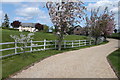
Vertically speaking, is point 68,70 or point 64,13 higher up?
point 64,13

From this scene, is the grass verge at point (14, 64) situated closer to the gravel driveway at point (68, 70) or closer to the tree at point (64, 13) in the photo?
the gravel driveway at point (68, 70)

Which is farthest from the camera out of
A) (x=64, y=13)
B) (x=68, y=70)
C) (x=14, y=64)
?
(x=64, y=13)

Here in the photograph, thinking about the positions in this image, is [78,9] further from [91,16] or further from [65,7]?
[91,16]

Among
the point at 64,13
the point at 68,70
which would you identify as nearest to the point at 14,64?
the point at 68,70

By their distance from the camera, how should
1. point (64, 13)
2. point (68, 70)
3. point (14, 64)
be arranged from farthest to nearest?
1. point (64, 13)
2. point (14, 64)
3. point (68, 70)

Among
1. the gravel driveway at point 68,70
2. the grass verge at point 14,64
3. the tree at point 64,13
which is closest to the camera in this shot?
the gravel driveway at point 68,70

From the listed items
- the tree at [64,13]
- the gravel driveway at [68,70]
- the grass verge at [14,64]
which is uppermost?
the tree at [64,13]

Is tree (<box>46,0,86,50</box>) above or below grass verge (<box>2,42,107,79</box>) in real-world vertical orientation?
above

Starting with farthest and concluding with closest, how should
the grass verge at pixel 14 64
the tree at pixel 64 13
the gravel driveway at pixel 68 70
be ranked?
the tree at pixel 64 13, the grass verge at pixel 14 64, the gravel driveway at pixel 68 70

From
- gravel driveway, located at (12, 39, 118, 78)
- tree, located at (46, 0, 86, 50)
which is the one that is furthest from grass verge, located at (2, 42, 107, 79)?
tree, located at (46, 0, 86, 50)

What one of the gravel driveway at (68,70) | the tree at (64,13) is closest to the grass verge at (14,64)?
the gravel driveway at (68,70)

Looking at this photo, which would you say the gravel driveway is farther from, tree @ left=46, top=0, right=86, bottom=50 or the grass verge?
tree @ left=46, top=0, right=86, bottom=50

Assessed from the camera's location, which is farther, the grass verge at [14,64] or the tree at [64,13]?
the tree at [64,13]

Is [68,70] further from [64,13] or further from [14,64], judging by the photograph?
[64,13]
